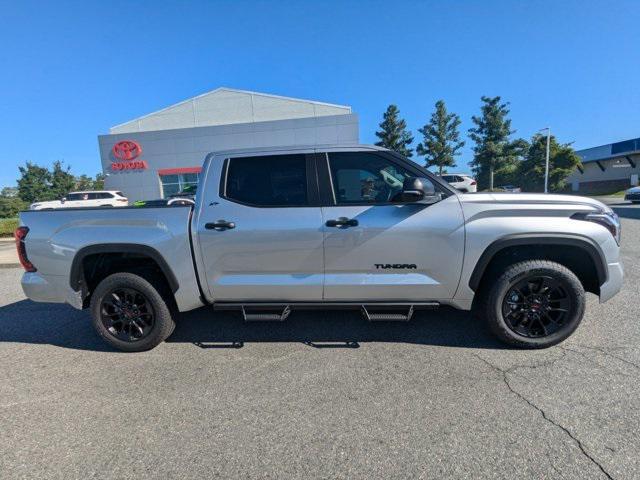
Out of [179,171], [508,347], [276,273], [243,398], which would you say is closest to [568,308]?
[508,347]

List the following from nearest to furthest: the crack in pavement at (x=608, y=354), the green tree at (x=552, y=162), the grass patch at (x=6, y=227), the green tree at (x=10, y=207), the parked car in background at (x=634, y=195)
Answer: the crack in pavement at (x=608, y=354)
the grass patch at (x=6, y=227)
the parked car in background at (x=634, y=195)
the green tree at (x=552, y=162)
the green tree at (x=10, y=207)

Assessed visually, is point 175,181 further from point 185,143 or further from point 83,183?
point 83,183

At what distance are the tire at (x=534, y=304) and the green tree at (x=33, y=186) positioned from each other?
63422mm

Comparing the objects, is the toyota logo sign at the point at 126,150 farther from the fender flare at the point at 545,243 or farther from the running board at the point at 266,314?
the fender flare at the point at 545,243

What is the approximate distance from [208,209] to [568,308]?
356 cm

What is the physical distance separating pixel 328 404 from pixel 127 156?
32.0 metres

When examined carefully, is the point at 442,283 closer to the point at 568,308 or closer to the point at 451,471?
the point at 568,308

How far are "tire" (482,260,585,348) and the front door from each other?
1.53 ft

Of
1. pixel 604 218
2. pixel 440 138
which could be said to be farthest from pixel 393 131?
pixel 604 218

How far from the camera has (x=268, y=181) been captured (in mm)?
3303

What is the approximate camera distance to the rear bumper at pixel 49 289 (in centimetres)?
336

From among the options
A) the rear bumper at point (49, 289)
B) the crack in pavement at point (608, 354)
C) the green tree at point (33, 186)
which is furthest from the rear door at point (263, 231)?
the green tree at point (33, 186)

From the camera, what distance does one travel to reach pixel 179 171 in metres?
28.8

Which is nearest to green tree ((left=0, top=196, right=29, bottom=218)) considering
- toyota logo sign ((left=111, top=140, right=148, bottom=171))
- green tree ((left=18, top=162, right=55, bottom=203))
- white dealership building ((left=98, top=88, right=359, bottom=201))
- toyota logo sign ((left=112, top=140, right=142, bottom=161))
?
green tree ((left=18, top=162, right=55, bottom=203))
